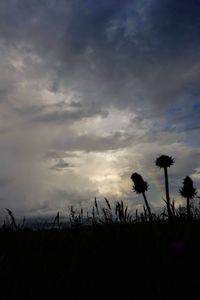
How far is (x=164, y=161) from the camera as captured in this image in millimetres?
7953

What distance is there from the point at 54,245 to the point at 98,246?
1154 millimetres

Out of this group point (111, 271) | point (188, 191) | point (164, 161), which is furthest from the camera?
point (164, 161)

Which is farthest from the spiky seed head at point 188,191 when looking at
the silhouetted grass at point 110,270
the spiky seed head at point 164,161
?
the silhouetted grass at point 110,270

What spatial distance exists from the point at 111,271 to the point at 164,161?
4862 mm

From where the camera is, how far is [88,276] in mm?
3248

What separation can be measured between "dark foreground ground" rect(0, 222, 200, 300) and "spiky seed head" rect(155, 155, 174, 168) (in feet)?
10.6

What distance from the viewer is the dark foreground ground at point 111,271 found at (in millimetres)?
2877

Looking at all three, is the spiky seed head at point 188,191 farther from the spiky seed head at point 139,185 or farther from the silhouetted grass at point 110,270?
the silhouetted grass at point 110,270

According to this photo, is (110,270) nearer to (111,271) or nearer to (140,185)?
(111,271)

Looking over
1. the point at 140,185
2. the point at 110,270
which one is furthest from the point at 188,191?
the point at 110,270

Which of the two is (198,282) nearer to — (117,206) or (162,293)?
(162,293)

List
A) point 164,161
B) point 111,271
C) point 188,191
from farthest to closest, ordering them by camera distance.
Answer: point 164,161 < point 188,191 < point 111,271

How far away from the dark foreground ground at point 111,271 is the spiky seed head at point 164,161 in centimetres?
324

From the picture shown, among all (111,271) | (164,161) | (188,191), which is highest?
(164,161)
